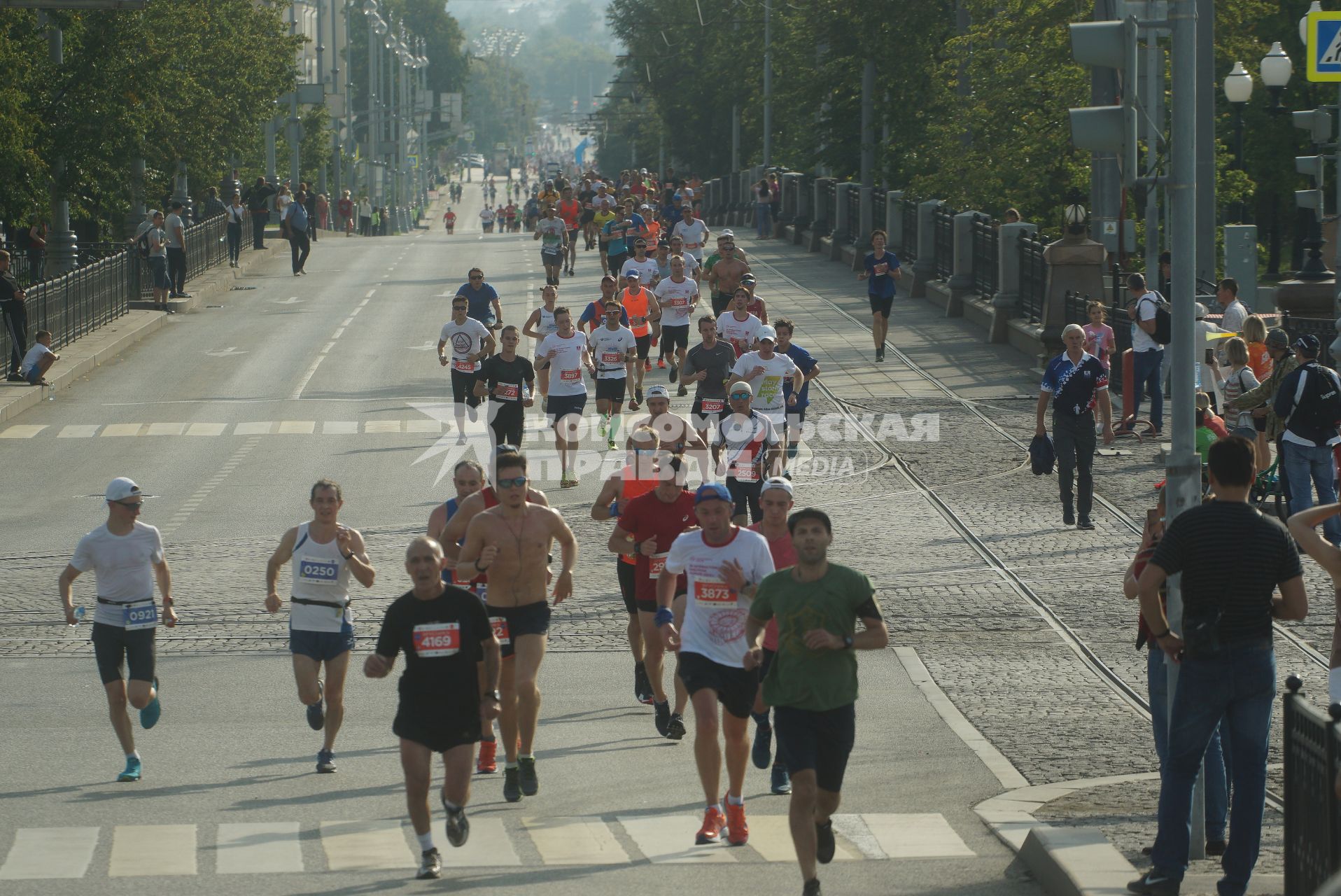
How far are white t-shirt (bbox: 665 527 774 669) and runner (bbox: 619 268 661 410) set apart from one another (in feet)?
52.7

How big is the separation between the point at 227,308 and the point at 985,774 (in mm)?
32444

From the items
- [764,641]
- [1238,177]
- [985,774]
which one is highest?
[1238,177]

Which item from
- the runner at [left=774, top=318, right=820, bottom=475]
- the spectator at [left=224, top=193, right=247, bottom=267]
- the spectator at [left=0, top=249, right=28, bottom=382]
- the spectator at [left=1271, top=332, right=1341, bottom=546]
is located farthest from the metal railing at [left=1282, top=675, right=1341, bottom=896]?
the spectator at [left=224, top=193, right=247, bottom=267]

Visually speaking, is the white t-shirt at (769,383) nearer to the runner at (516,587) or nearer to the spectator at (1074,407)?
the spectator at (1074,407)

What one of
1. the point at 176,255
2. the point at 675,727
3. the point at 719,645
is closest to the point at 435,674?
the point at 719,645

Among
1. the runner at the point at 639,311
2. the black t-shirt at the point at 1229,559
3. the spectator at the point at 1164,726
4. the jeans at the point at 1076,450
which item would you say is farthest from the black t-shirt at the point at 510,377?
the black t-shirt at the point at 1229,559

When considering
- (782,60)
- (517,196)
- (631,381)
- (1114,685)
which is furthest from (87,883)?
(517,196)

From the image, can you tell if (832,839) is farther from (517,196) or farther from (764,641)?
(517,196)

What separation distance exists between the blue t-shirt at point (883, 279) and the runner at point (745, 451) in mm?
13047

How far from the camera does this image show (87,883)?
9.29 meters

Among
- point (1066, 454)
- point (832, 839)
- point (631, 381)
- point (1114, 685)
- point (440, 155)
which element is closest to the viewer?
point (832, 839)

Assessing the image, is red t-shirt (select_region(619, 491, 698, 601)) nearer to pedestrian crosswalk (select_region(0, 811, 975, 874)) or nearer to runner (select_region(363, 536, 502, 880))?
pedestrian crosswalk (select_region(0, 811, 975, 874))

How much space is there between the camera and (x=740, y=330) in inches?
915

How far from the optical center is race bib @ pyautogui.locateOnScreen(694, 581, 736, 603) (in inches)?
399
